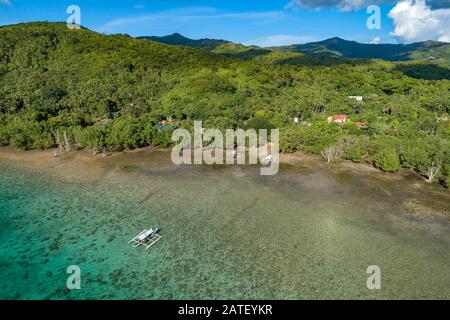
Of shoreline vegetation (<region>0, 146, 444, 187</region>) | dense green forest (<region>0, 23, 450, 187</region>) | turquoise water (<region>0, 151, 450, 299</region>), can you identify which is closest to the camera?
turquoise water (<region>0, 151, 450, 299</region>)

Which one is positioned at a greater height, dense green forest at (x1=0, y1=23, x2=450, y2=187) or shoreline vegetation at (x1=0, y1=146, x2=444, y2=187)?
dense green forest at (x1=0, y1=23, x2=450, y2=187)

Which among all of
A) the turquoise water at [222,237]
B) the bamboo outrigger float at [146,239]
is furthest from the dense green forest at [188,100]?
the bamboo outrigger float at [146,239]

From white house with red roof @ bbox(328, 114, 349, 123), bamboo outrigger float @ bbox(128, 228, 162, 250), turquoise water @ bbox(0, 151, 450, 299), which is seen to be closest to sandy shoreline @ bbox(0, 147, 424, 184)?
turquoise water @ bbox(0, 151, 450, 299)

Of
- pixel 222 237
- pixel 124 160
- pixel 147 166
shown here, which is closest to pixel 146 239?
pixel 222 237

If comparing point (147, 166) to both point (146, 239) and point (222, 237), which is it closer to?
point (146, 239)

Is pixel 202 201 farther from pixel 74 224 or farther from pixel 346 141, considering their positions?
pixel 346 141

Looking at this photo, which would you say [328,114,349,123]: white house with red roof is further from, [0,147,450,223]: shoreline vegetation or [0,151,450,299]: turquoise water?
[0,151,450,299]: turquoise water
